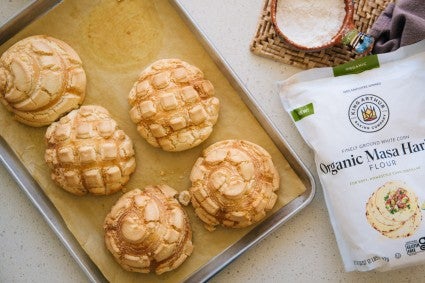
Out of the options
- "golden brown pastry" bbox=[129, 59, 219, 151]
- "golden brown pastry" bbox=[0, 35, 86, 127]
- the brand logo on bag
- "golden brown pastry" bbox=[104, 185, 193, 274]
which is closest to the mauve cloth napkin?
the brand logo on bag

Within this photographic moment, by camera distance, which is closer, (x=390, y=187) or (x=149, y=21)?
(x=390, y=187)

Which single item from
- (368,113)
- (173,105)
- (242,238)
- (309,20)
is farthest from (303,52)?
(242,238)

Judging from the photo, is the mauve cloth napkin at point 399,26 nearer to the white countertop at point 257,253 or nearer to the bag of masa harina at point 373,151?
the bag of masa harina at point 373,151

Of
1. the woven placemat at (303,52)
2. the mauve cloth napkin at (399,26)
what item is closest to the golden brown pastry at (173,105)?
the woven placemat at (303,52)

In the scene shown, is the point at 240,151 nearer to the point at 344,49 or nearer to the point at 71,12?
the point at 344,49

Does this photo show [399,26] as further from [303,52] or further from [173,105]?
[173,105]

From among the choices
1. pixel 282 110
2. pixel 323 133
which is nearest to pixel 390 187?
pixel 323 133
